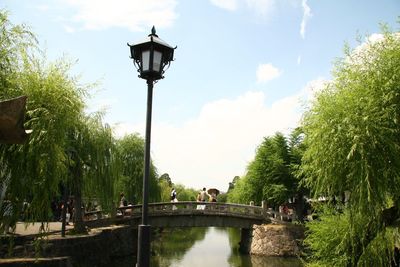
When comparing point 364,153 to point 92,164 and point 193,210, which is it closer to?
point 92,164

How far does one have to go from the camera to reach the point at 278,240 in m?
26.4

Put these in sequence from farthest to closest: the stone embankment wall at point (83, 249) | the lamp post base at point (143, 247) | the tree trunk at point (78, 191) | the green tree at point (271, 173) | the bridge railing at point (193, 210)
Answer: the green tree at point (271, 173), the bridge railing at point (193, 210), the tree trunk at point (78, 191), the stone embankment wall at point (83, 249), the lamp post base at point (143, 247)

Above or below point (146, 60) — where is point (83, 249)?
below

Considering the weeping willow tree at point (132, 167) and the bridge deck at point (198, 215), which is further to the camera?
the weeping willow tree at point (132, 167)

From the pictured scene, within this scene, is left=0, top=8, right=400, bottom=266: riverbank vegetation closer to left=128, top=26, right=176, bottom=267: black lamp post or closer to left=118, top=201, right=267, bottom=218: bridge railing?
left=128, top=26, right=176, bottom=267: black lamp post

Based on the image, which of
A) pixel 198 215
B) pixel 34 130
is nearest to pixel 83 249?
pixel 34 130

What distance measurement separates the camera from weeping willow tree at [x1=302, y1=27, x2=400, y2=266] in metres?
9.18

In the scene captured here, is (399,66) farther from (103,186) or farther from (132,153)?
(132,153)

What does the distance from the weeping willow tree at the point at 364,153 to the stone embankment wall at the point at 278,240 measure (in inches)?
630

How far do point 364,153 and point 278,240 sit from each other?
726 inches

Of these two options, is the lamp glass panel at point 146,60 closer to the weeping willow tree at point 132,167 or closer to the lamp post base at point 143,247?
the lamp post base at point 143,247

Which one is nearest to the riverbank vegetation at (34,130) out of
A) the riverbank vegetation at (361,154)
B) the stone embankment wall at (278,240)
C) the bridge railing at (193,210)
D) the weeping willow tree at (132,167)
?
the riverbank vegetation at (361,154)

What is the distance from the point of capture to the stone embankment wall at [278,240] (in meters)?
26.1

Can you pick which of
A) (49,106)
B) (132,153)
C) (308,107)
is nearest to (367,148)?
(308,107)
